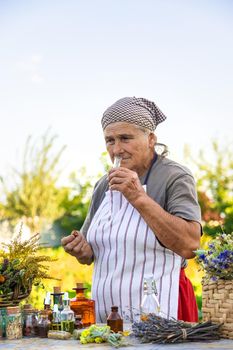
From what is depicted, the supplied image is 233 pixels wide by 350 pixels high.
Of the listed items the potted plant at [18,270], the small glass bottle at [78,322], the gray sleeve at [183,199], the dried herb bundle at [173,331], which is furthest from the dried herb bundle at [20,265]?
the gray sleeve at [183,199]

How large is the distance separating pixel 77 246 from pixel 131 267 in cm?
34

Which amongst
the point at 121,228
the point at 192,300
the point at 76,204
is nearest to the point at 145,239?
the point at 121,228

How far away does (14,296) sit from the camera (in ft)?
9.45

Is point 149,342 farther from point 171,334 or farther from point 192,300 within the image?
point 192,300

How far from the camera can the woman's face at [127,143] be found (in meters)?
3.50

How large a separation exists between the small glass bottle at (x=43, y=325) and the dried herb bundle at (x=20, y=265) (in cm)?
14

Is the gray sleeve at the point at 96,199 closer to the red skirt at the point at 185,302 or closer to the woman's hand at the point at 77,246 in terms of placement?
the woman's hand at the point at 77,246

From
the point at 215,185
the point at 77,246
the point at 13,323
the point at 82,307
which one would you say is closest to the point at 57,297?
the point at 82,307

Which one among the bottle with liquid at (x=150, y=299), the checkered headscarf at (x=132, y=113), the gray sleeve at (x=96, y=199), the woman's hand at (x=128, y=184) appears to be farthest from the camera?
the gray sleeve at (x=96, y=199)

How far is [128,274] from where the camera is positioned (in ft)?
10.9

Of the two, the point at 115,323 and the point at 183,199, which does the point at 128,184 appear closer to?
the point at 183,199

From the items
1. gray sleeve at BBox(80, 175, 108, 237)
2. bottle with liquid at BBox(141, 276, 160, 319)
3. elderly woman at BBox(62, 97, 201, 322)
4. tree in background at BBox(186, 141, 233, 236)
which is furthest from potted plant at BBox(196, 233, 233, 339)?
tree in background at BBox(186, 141, 233, 236)

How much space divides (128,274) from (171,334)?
803mm

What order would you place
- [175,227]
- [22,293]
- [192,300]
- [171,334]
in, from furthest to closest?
[192,300]
[175,227]
[22,293]
[171,334]
